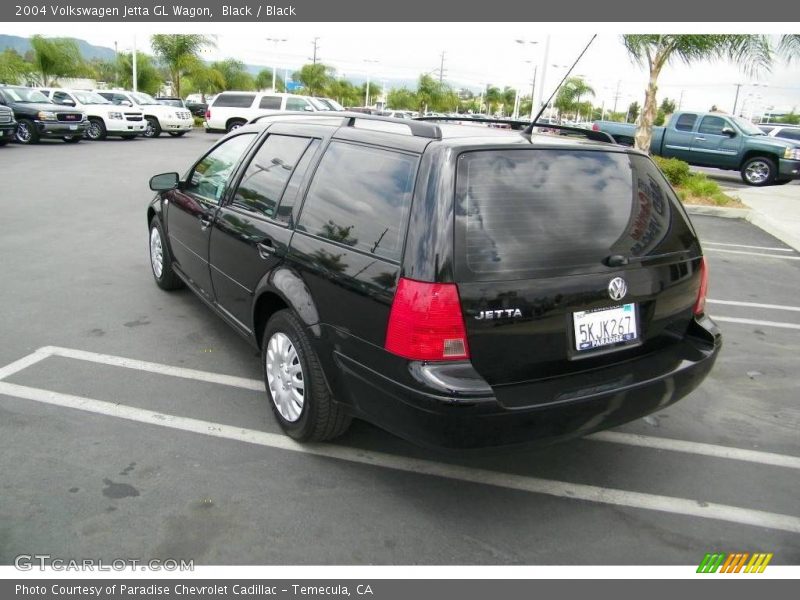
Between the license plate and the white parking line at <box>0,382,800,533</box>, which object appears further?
the white parking line at <box>0,382,800,533</box>

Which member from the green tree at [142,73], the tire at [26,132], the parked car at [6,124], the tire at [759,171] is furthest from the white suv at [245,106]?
the green tree at [142,73]

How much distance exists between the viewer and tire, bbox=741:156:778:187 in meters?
17.8

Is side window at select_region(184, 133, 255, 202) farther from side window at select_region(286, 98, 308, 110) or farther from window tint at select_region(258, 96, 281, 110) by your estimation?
window tint at select_region(258, 96, 281, 110)

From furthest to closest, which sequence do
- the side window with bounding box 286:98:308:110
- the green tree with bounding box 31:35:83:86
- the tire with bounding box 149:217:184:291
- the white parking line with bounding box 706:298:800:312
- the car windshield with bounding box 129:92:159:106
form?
1. the green tree with bounding box 31:35:83:86
2. the car windshield with bounding box 129:92:159:106
3. the side window with bounding box 286:98:308:110
4. the white parking line with bounding box 706:298:800:312
5. the tire with bounding box 149:217:184:291

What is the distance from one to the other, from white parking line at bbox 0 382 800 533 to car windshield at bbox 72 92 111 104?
21887 millimetres

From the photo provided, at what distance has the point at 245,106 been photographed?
950 inches

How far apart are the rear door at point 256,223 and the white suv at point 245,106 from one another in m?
20.1

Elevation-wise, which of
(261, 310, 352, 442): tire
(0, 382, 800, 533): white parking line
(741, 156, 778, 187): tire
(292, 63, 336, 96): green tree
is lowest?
(0, 382, 800, 533): white parking line

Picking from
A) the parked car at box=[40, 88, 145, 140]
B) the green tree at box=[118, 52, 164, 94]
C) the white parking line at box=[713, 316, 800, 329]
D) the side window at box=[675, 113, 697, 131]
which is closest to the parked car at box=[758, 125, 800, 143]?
the side window at box=[675, 113, 697, 131]

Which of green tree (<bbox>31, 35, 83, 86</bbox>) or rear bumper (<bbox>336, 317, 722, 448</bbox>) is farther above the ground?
green tree (<bbox>31, 35, 83, 86</bbox>)

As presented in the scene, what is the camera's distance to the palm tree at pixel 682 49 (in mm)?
14477

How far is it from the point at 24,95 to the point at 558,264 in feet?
71.6

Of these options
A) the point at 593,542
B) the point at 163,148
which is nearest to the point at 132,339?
the point at 593,542

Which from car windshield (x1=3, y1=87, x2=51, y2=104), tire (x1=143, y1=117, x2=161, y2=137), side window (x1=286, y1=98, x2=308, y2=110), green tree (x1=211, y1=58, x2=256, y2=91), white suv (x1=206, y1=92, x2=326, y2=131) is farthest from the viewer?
green tree (x1=211, y1=58, x2=256, y2=91)
